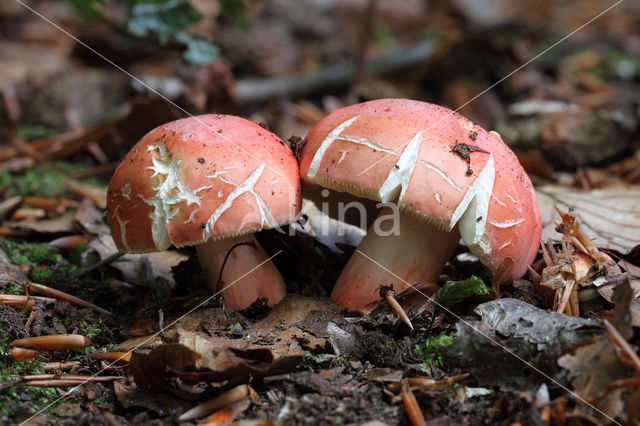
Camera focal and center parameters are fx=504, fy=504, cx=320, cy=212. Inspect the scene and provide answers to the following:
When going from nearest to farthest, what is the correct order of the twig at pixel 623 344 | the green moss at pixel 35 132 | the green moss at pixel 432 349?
the twig at pixel 623 344 < the green moss at pixel 432 349 < the green moss at pixel 35 132

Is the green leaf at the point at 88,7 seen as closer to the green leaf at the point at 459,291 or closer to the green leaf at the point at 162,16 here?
the green leaf at the point at 162,16

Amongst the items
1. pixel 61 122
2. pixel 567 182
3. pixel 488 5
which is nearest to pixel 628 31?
pixel 488 5

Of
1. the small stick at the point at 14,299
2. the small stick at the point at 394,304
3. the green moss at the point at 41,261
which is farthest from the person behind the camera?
the green moss at the point at 41,261

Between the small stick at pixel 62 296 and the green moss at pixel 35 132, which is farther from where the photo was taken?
the green moss at pixel 35 132

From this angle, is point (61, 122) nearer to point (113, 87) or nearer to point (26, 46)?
point (113, 87)

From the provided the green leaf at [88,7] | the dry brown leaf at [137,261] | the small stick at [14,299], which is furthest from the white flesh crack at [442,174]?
the green leaf at [88,7]

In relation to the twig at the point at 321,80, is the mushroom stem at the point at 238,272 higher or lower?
lower

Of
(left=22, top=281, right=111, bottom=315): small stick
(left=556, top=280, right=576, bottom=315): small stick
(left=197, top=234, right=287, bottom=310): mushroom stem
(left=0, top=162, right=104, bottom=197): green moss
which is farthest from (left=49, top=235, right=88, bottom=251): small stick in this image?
(left=556, top=280, right=576, bottom=315): small stick

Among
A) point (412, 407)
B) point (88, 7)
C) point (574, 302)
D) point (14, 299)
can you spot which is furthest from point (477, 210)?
point (88, 7)

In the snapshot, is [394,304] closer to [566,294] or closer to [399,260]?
[399,260]
